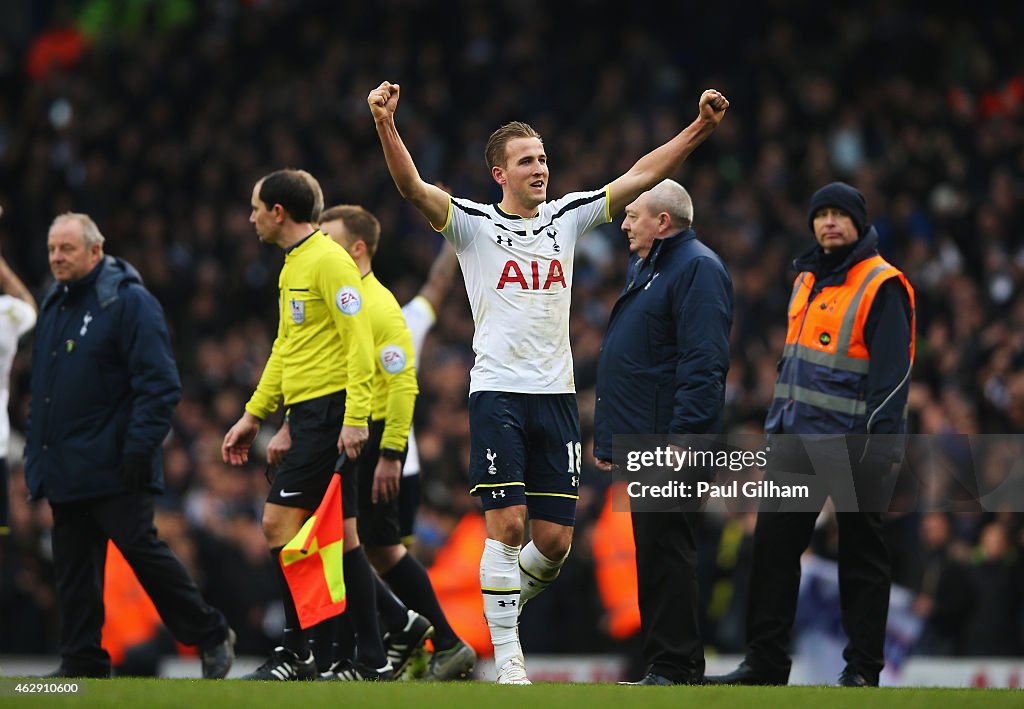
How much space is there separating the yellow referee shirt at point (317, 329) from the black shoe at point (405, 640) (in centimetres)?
140

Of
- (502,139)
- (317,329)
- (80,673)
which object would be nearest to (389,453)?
(317,329)

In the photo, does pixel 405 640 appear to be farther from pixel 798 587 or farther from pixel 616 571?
pixel 616 571

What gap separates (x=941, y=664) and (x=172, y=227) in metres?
11.6

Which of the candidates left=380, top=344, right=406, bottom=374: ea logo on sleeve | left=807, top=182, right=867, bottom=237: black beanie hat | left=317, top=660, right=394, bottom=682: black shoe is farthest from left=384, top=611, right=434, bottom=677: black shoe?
left=807, top=182, right=867, bottom=237: black beanie hat

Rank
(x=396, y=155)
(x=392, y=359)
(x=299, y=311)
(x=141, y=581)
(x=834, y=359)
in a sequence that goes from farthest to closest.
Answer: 1. (x=392, y=359)
2. (x=141, y=581)
3. (x=299, y=311)
4. (x=834, y=359)
5. (x=396, y=155)

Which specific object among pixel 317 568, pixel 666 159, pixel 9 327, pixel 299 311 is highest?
pixel 666 159

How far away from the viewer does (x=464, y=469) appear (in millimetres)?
14516

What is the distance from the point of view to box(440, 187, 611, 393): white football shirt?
749cm

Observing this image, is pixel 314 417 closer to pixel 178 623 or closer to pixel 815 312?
pixel 178 623

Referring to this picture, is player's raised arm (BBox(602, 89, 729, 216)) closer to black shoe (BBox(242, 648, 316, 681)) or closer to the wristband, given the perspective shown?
the wristband

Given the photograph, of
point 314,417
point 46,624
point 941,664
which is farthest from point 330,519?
point 46,624

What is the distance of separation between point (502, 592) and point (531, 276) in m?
1.43

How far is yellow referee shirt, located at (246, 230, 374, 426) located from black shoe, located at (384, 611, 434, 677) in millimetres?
1404

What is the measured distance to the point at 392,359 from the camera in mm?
8789
